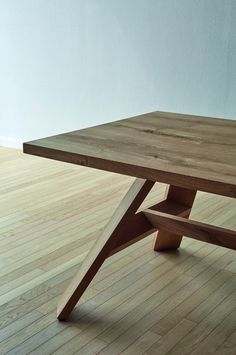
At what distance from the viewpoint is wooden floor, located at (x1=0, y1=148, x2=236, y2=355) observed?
1.57 m

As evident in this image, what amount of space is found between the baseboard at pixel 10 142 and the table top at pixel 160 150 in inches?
102

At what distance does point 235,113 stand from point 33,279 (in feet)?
6.02

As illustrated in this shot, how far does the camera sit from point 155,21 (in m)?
3.28

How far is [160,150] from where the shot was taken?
141 centimetres

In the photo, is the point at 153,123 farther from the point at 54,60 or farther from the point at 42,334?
the point at 54,60

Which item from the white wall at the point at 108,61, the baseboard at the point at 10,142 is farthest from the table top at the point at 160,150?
the baseboard at the point at 10,142

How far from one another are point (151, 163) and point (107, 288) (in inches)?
31.8

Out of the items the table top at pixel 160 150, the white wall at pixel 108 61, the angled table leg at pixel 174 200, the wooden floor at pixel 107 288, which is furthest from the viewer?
the white wall at pixel 108 61

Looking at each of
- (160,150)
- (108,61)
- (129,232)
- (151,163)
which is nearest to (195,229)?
(129,232)

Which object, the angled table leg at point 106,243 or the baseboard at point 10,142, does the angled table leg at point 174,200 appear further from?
the baseboard at point 10,142

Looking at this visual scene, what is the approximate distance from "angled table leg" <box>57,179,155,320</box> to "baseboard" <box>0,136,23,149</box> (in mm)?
2754

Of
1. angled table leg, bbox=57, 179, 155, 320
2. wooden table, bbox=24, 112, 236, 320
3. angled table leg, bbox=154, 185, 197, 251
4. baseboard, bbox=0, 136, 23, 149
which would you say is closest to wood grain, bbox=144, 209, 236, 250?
wooden table, bbox=24, 112, 236, 320

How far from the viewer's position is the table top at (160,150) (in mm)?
1176

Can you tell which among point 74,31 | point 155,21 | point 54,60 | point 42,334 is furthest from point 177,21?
point 42,334
